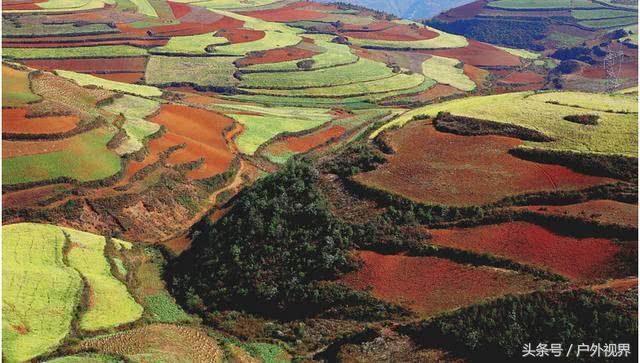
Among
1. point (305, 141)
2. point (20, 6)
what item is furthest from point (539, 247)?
point (20, 6)

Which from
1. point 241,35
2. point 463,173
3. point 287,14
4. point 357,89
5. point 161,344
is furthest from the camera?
point 287,14

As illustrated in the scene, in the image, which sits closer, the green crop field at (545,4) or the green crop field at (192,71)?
the green crop field at (192,71)

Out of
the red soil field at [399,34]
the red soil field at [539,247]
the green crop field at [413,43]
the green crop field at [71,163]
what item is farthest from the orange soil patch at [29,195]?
the red soil field at [399,34]

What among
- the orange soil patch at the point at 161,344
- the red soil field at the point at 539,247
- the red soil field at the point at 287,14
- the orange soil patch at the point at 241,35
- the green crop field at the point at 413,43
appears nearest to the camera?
the orange soil patch at the point at 161,344

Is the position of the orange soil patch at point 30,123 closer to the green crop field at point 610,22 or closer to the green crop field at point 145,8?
the green crop field at point 145,8

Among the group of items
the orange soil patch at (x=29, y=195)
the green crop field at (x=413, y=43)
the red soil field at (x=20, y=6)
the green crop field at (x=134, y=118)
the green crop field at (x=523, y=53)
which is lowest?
the green crop field at (x=523, y=53)

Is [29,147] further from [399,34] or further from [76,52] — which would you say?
[399,34]

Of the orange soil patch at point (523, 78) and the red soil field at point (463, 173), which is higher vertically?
the red soil field at point (463, 173)
